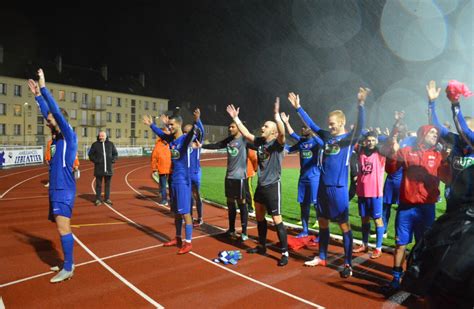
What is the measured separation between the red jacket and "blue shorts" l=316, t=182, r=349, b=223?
79cm

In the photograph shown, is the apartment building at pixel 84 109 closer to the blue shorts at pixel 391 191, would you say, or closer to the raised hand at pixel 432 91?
the blue shorts at pixel 391 191

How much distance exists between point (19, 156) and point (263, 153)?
77.9 ft

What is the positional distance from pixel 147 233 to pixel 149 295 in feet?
11.0

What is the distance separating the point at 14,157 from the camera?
927 inches

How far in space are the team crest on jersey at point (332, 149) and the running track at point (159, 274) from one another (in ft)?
5.79

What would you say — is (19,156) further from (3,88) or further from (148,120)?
(3,88)

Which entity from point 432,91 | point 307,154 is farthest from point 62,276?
point 432,91

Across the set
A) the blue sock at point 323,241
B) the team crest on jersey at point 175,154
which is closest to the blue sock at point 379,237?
the blue sock at point 323,241

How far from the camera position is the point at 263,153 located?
5.85 metres

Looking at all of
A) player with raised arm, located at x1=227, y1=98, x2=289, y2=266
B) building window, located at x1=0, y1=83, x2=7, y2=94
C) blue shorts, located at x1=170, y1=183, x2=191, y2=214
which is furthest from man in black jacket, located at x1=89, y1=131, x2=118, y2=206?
building window, located at x1=0, y1=83, x2=7, y2=94

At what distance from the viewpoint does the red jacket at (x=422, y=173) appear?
4.34m

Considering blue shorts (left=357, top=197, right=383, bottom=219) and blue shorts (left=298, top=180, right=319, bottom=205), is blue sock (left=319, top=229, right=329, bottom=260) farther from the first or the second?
blue shorts (left=298, top=180, right=319, bottom=205)

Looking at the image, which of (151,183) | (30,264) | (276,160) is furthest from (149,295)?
(151,183)

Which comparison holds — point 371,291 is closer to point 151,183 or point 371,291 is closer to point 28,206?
point 28,206
